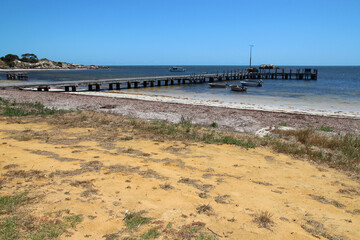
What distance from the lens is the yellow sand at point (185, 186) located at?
15.7 ft

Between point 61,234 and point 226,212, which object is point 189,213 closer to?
point 226,212

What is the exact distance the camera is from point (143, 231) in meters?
4.38

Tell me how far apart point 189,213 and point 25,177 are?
3.78 meters

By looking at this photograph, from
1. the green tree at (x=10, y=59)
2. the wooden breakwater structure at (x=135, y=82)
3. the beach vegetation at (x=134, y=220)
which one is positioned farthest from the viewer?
the green tree at (x=10, y=59)

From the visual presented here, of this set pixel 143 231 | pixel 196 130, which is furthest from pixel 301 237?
pixel 196 130

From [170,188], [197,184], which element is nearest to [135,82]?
[197,184]

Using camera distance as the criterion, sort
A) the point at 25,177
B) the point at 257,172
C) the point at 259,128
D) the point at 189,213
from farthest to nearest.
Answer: the point at 259,128 → the point at 257,172 → the point at 25,177 → the point at 189,213

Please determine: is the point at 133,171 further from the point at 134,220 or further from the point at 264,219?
the point at 264,219

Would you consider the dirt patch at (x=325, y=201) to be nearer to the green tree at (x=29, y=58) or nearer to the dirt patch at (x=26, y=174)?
the dirt patch at (x=26, y=174)

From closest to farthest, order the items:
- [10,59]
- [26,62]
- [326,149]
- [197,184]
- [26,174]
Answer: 1. [197,184]
2. [26,174]
3. [326,149]
4. [10,59]
5. [26,62]

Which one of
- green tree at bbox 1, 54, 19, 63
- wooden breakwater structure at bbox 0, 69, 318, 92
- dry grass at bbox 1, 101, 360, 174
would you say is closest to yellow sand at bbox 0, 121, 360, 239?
dry grass at bbox 1, 101, 360, 174

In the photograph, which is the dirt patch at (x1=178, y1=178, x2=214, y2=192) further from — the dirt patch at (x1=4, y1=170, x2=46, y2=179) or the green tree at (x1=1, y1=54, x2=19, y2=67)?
the green tree at (x1=1, y1=54, x2=19, y2=67)

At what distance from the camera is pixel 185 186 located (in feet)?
20.3

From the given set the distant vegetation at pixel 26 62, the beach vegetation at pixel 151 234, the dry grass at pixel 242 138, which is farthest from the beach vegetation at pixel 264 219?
Result: the distant vegetation at pixel 26 62
